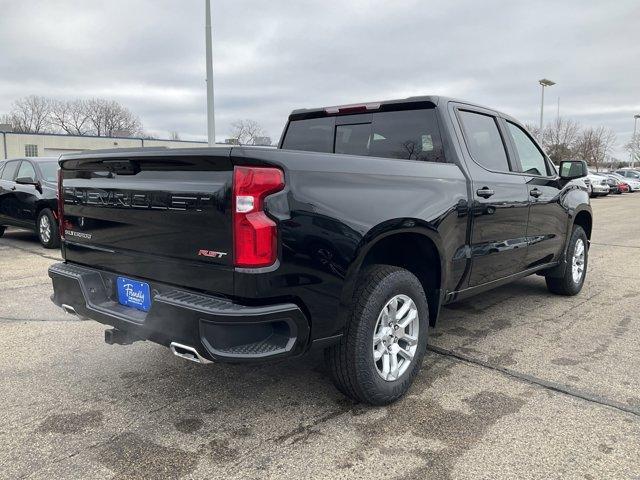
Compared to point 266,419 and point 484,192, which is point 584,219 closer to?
point 484,192

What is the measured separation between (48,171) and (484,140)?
7.72 meters

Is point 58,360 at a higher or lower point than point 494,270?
lower

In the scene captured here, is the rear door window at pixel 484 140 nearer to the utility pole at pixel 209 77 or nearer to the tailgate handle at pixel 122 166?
the tailgate handle at pixel 122 166

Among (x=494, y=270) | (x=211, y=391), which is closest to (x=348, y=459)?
(x=211, y=391)

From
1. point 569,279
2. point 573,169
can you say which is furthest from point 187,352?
point 569,279

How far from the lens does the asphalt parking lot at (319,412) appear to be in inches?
98.9

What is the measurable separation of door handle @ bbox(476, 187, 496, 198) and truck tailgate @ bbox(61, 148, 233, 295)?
82.4 inches

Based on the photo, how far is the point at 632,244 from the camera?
9.70 m

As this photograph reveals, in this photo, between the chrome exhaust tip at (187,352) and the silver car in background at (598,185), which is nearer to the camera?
the chrome exhaust tip at (187,352)

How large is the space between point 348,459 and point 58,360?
243 centimetres

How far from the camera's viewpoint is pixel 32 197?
8977mm

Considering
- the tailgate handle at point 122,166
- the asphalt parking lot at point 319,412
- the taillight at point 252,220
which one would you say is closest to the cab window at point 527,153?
the asphalt parking lot at point 319,412

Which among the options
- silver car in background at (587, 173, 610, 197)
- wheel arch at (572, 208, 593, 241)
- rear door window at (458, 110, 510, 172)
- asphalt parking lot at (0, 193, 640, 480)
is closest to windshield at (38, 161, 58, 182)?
asphalt parking lot at (0, 193, 640, 480)

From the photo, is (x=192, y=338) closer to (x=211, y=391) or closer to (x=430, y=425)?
(x=211, y=391)
